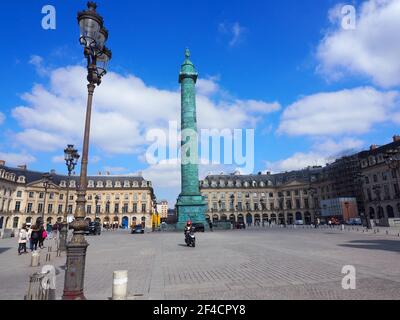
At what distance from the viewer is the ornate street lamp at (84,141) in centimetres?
604

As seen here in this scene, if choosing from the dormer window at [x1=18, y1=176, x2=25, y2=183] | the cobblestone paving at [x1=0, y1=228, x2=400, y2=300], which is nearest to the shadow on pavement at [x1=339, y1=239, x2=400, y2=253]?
the cobblestone paving at [x1=0, y1=228, x2=400, y2=300]

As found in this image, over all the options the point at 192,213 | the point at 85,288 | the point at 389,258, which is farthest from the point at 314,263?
the point at 192,213

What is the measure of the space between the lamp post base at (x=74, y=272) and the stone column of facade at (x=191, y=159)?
3413 centimetres

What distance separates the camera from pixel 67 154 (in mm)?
19781

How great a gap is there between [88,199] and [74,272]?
80693mm

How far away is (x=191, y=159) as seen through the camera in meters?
42.6

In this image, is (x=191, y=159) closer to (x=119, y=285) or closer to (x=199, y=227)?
(x=199, y=227)

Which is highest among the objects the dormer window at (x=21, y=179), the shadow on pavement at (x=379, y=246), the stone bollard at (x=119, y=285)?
the dormer window at (x=21, y=179)

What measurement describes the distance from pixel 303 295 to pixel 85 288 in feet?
18.2

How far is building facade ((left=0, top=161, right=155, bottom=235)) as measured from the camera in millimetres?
72125

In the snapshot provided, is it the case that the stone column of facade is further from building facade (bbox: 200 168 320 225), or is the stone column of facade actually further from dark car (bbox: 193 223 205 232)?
building facade (bbox: 200 168 320 225)

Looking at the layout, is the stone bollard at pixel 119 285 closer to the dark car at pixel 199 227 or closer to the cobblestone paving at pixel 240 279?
the cobblestone paving at pixel 240 279

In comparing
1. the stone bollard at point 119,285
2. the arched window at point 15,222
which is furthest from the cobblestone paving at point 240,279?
the arched window at point 15,222
